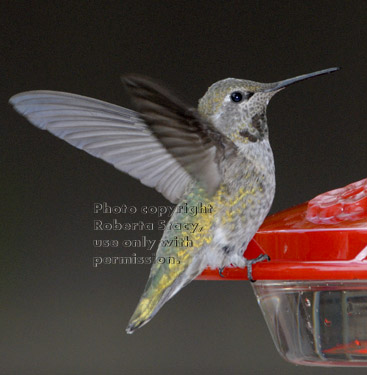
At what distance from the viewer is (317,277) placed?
172 cm

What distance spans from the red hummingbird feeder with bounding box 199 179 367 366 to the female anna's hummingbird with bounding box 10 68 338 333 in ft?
0.22

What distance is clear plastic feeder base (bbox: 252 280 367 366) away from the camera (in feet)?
6.20

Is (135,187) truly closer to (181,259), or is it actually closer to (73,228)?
(73,228)

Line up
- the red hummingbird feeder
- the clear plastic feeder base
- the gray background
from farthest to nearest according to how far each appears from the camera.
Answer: the gray background < the clear plastic feeder base < the red hummingbird feeder

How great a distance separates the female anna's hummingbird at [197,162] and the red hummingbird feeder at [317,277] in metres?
0.07

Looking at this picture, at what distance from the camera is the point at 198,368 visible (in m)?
4.13

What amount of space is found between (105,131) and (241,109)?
1.07 feet

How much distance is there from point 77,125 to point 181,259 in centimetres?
43

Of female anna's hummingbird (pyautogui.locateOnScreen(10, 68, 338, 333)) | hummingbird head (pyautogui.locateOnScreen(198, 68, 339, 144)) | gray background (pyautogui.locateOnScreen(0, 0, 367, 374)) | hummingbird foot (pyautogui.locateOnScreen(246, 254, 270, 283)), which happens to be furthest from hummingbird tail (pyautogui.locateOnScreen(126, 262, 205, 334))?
gray background (pyautogui.locateOnScreen(0, 0, 367, 374))

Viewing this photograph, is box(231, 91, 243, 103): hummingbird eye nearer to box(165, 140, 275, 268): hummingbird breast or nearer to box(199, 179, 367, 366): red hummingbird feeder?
box(165, 140, 275, 268): hummingbird breast

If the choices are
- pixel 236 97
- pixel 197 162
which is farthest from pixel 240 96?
pixel 197 162

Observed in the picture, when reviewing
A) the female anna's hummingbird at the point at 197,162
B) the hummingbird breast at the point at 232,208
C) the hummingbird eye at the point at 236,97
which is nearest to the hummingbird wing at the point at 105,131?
the female anna's hummingbird at the point at 197,162

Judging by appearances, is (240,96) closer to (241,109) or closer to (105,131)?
(241,109)

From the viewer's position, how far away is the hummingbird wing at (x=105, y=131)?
6.06 ft
